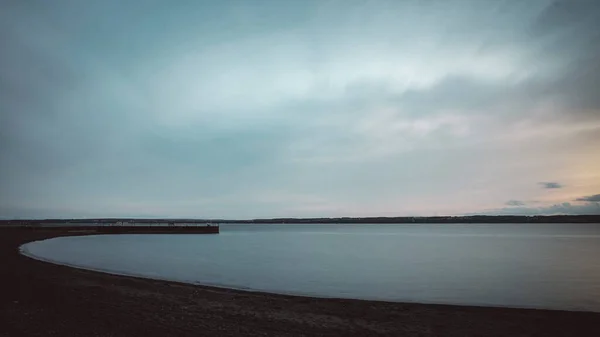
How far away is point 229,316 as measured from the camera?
13.6 m

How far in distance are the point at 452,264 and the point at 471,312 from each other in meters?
25.2

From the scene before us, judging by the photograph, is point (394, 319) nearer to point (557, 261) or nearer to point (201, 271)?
point (201, 271)

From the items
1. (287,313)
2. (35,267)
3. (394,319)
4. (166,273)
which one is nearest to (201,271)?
(166,273)

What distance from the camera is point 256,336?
10.9 meters

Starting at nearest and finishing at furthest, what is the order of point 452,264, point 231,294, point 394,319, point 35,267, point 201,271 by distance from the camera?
point 394,319 → point 231,294 → point 35,267 → point 201,271 → point 452,264

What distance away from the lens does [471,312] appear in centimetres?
→ 1612

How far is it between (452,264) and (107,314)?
34.1 meters

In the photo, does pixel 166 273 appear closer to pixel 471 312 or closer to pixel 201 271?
pixel 201 271

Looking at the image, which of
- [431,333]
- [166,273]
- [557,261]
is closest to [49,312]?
[431,333]

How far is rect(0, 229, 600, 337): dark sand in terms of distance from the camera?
448 inches

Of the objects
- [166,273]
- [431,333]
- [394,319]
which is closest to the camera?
[431,333]

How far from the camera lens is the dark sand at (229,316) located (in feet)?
37.3

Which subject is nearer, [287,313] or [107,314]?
[107,314]

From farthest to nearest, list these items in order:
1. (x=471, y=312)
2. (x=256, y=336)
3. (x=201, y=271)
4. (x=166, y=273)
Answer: (x=201, y=271) < (x=166, y=273) < (x=471, y=312) < (x=256, y=336)
